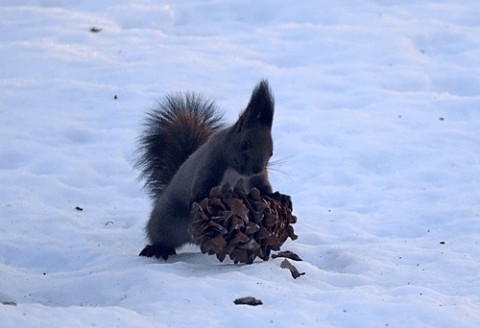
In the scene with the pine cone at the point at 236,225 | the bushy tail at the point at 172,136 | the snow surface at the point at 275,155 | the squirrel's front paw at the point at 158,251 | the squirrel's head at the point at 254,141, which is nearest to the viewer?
the snow surface at the point at 275,155

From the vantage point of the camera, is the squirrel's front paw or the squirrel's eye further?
the squirrel's front paw

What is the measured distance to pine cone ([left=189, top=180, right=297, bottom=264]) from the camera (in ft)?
15.2

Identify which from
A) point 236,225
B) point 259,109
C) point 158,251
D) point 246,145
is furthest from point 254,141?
point 158,251

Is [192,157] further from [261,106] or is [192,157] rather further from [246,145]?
[261,106]

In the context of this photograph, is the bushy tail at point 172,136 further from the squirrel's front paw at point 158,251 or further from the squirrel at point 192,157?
the squirrel's front paw at point 158,251

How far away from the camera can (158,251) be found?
5.14 m

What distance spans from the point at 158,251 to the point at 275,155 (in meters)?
1.99

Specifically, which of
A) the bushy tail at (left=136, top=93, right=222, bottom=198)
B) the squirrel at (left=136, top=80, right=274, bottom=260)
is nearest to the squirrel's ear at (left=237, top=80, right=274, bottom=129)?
the squirrel at (left=136, top=80, right=274, bottom=260)

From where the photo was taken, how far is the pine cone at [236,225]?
462cm

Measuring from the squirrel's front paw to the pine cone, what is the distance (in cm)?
45

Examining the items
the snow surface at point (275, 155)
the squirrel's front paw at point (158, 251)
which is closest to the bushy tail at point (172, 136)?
the snow surface at point (275, 155)

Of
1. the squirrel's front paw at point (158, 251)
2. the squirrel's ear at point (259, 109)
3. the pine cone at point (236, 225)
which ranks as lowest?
the squirrel's front paw at point (158, 251)

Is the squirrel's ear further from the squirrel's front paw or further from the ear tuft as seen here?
the squirrel's front paw

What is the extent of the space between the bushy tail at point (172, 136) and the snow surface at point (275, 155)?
41 cm
